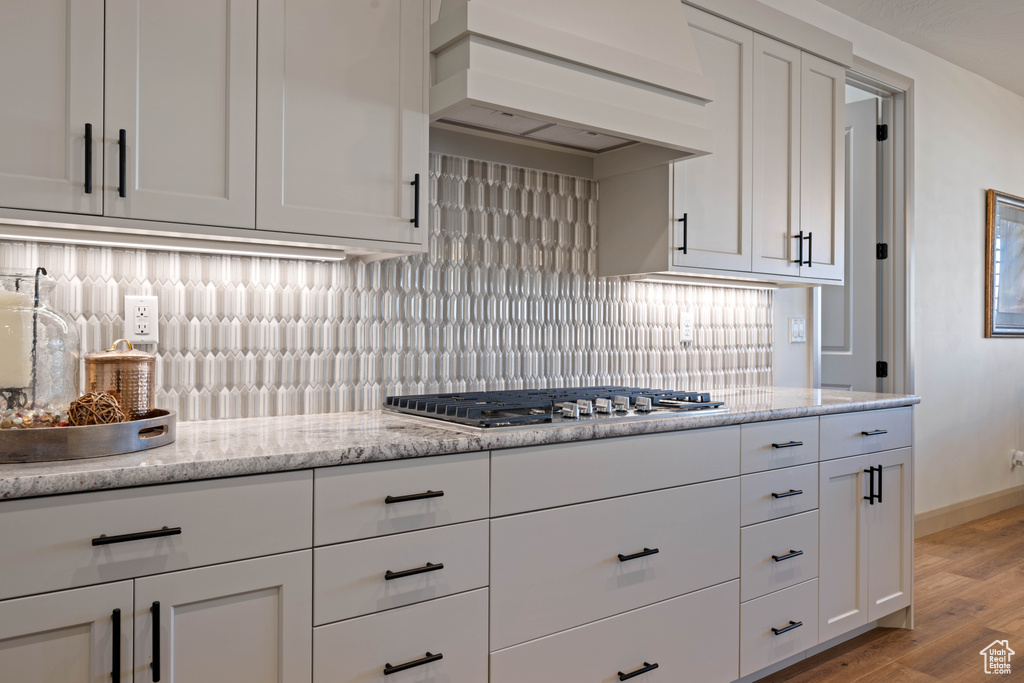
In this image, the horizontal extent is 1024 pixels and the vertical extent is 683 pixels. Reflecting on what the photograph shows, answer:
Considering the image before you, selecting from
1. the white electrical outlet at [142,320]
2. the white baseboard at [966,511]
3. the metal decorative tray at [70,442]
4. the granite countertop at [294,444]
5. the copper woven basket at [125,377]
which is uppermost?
the white electrical outlet at [142,320]

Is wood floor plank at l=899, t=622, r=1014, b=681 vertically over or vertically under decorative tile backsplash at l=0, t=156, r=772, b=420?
under

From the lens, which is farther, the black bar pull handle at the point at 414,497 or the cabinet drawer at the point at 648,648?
the cabinet drawer at the point at 648,648

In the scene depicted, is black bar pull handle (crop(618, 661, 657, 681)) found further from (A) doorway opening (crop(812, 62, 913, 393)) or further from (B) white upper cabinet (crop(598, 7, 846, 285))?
(A) doorway opening (crop(812, 62, 913, 393))

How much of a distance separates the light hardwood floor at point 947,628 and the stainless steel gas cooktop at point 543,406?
1032 millimetres

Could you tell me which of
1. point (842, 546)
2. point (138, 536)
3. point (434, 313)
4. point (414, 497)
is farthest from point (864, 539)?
point (138, 536)

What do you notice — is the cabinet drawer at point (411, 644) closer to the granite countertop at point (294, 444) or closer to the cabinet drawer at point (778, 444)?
the granite countertop at point (294, 444)

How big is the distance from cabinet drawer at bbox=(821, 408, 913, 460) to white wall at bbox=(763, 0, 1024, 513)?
143 centimetres

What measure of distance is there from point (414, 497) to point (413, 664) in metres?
0.36

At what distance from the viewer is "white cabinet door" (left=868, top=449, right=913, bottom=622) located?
2.63 metres

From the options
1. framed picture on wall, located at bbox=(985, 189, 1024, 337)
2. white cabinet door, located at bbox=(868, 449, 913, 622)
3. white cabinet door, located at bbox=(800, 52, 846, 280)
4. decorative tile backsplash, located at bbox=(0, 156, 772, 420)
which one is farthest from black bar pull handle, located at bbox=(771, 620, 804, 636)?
framed picture on wall, located at bbox=(985, 189, 1024, 337)

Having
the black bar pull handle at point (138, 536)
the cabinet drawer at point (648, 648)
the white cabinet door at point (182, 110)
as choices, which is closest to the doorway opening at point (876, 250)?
the cabinet drawer at point (648, 648)

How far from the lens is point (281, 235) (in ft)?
5.49

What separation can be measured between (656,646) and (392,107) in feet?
5.40

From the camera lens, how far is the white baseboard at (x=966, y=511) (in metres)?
4.03
